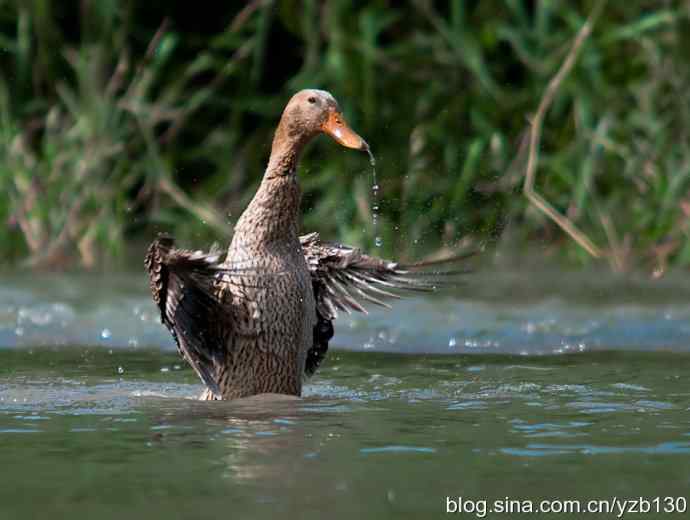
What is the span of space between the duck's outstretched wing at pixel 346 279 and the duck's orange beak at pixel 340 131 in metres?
0.48

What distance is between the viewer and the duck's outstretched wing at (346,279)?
5.79 metres

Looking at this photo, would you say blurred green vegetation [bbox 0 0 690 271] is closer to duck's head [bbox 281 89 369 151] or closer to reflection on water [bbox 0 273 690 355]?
reflection on water [bbox 0 273 690 355]

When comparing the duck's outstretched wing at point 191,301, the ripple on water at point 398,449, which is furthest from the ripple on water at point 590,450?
the duck's outstretched wing at point 191,301

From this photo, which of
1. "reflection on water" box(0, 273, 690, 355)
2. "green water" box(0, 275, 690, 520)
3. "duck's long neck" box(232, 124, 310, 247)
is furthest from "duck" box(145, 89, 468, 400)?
"reflection on water" box(0, 273, 690, 355)

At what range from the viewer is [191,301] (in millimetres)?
5285

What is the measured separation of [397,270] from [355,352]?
44.6 inches

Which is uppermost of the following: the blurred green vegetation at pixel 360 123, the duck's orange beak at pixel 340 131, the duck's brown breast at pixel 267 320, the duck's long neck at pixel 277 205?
the blurred green vegetation at pixel 360 123

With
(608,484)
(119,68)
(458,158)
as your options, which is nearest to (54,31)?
(119,68)

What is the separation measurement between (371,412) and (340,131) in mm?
998

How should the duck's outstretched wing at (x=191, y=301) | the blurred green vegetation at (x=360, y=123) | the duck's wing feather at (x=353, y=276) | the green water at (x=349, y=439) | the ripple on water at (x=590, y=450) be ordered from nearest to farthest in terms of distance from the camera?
the green water at (x=349, y=439)
the ripple on water at (x=590, y=450)
the duck's outstretched wing at (x=191, y=301)
the duck's wing feather at (x=353, y=276)
the blurred green vegetation at (x=360, y=123)

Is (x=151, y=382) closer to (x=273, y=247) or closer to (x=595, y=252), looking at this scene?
(x=273, y=247)

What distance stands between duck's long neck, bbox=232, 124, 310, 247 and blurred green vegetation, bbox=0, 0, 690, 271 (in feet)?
8.81

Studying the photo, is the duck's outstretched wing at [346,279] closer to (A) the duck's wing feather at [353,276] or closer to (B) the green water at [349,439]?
(A) the duck's wing feather at [353,276]

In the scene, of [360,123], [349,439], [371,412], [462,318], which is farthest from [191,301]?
[360,123]
